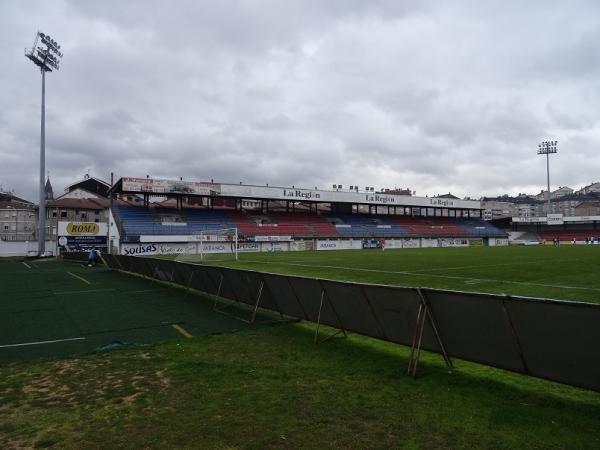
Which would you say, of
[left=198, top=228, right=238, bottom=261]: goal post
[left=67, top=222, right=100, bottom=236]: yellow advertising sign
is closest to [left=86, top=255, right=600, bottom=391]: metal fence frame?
[left=198, top=228, right=238, bottom=261]: goal post

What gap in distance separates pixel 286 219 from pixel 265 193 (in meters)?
6.06

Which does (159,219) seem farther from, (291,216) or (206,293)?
(206,293)

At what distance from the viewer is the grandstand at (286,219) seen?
180 ft

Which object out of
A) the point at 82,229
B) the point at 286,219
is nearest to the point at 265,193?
the point at 286,219

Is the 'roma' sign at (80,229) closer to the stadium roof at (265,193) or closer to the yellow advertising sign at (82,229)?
the yellow advertising sign at (82,229)

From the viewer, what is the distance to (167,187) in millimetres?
57062

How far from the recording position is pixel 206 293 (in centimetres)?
1516

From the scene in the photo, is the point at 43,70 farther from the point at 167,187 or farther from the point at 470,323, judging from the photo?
the point at 470,323

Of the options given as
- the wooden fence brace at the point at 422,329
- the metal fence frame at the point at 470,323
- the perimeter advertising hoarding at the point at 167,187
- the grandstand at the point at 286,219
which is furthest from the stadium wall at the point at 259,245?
the wooden fence brace at the point at 422,329

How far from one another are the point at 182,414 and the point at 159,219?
55588mm

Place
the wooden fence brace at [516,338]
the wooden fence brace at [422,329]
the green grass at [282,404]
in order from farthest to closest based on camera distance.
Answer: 1. the wooden fence brace at [422,329]
2. the wooden fence brace at [516,338]
3. the green grass at [282,404]

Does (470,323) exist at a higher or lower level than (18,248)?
lower

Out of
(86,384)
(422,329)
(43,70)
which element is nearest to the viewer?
(86,384)

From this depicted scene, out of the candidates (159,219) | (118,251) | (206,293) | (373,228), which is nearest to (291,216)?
(373,228)
